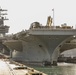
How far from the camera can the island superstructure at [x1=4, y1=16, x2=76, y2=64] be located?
38.8 metres

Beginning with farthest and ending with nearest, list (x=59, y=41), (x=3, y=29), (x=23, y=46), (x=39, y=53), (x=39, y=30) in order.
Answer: (x=3, y=29) → (x=23, y=46) → (x=39, y=53) → (x=59, y=41) → (x=39, y=30)

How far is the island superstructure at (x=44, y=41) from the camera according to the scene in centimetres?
3881

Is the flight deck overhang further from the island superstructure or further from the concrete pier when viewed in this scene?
the concrete pier

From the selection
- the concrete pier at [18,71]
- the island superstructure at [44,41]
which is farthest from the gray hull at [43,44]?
the concrete pier at [18,71]

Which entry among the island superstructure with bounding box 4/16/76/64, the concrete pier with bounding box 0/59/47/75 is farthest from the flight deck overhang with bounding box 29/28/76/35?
the concrete pier with bounding box 0/59/47/75

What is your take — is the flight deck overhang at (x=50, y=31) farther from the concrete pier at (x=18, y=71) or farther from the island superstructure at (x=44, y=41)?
the concrete pier at (x=18, y=71)

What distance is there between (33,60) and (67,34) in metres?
10.1

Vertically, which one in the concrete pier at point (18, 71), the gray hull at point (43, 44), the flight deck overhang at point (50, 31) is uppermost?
the flight deck overhang at point (50, 31)

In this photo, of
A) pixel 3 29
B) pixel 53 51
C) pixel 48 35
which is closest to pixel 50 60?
pixel 53 51

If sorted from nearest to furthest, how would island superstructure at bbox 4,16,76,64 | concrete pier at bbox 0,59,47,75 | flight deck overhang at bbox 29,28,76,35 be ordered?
concrete pier at bbox 0,59,47,75 → flight deck overhang at bbox 29,28,76,35 → island superstructure at bbox 4,16,76,64

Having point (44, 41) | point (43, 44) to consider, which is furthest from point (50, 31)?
point (43, 44)

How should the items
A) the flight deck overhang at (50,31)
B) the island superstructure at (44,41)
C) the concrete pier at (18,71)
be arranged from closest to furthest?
the concrete pier at (18,71) → the flight deck overhang at (50,31) → the island superstructure at (44,41)

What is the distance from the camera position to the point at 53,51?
4341 cm

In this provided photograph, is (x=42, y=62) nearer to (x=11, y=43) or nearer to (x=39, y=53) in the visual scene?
(x=39, y=53)
